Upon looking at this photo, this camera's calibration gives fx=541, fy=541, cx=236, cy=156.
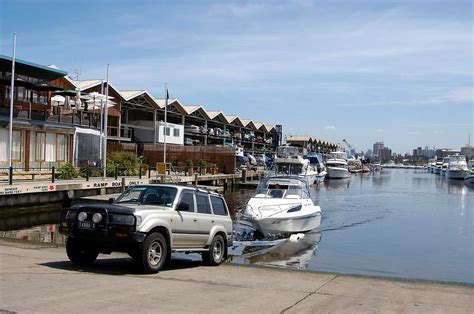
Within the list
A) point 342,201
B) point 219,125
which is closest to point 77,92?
point 342,201

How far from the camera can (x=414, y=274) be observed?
17594mm

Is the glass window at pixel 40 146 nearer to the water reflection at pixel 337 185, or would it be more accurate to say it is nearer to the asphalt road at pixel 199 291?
the asphalt road at pixel 199 291

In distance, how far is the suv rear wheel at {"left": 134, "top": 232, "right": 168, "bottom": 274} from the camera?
1053cm

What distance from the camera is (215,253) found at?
1314cm

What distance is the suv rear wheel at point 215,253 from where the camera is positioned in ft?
42.4

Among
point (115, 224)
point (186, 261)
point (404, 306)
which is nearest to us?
point (404, 306)

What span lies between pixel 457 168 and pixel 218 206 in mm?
103368

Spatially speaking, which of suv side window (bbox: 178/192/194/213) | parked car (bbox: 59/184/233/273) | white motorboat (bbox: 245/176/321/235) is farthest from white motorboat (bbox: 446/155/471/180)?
suv side window (bbox: 178/192/194/213)

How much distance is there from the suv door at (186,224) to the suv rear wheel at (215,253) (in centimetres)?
56

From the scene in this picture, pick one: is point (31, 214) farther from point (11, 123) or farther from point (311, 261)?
point (311, 261)

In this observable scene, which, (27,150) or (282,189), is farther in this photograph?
(27,150)

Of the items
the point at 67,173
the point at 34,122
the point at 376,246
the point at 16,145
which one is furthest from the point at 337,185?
the point at 376,246

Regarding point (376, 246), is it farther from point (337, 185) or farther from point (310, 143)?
point (310, 143)

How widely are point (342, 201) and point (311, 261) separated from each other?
29804 mm
